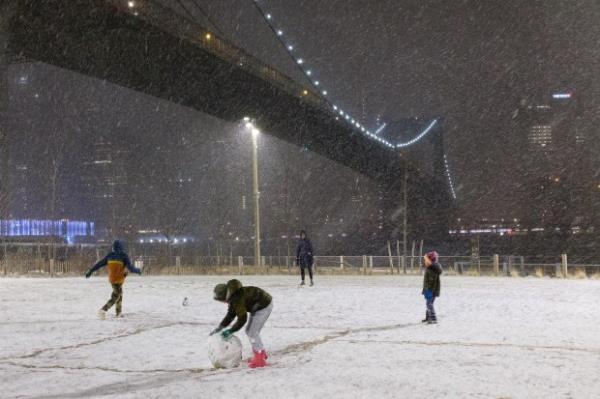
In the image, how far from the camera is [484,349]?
8031 millimetres

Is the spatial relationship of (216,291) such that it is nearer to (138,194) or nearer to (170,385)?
(170,385)

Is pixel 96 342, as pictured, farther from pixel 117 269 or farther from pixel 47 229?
pixel 47 229

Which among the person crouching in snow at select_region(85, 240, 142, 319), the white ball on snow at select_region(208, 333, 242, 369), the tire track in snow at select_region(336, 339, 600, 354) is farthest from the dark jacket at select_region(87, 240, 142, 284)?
the white ball on snow at select_region(208, 333, 242, 369)

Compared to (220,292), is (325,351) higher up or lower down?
lower down

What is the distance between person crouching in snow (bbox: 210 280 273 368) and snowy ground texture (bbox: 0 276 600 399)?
10.8 inches

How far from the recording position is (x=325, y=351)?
8039 mm

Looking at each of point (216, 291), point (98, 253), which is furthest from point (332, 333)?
point (98, 253)

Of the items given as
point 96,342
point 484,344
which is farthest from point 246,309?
point 484,344

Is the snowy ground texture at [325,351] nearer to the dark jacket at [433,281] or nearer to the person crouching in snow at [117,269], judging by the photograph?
the person crouching in snow at [117,269]

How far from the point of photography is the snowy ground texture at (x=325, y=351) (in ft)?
20.1

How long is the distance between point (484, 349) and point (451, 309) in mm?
4717

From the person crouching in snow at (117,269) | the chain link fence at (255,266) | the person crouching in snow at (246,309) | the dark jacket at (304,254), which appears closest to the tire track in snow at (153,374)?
the person crouching in snow at (246,309)

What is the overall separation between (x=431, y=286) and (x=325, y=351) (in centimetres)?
323

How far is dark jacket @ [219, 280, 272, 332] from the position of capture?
6.84 m
